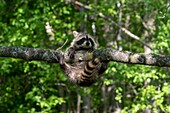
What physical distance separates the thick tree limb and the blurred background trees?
3.41m

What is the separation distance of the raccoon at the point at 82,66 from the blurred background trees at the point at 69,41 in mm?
3366

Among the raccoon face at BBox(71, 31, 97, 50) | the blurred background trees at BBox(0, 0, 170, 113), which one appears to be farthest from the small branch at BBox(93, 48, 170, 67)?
the blurred background trees at BBox(0, 0, 170, 113)

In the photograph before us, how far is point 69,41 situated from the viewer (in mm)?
9570

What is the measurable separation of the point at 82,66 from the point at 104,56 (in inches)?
Answer: 8.6

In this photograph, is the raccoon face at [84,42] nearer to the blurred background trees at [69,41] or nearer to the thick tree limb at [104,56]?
the thick tree limb at [104,56]

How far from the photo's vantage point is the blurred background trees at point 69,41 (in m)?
8.35

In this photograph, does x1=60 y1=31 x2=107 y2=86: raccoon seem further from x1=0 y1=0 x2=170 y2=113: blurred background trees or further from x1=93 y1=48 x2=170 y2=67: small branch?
x1=0 y1=0 x2=170 y2=113: blurred background trees

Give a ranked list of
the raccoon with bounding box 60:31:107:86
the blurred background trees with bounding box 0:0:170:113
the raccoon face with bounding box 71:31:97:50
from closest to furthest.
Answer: the raccoon with bounding box 60:31:107:86 → the raccoon face with bounding box 71:31:97:50 → the blurred background trees with bounding box 0:0:170:113

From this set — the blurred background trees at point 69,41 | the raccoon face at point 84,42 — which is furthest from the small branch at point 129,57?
the blurred background trees at point 69,41

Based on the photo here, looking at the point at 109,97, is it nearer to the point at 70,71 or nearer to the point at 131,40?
the point at 131,40

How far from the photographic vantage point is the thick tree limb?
341 cm

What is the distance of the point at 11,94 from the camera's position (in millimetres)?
11430

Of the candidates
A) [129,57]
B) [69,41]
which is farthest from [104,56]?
[69,41]

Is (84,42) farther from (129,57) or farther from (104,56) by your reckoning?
(129,57)
